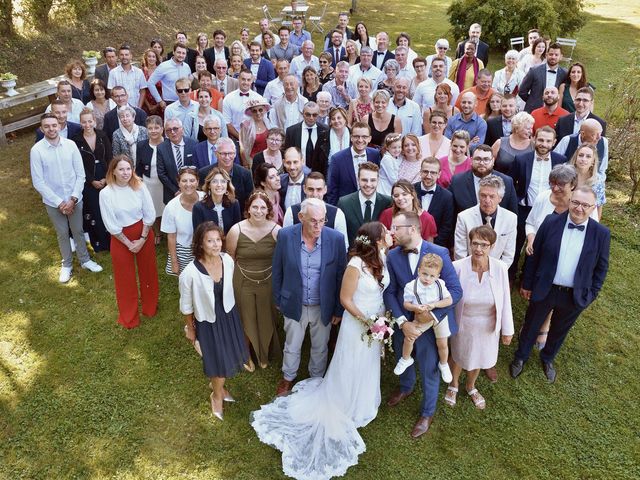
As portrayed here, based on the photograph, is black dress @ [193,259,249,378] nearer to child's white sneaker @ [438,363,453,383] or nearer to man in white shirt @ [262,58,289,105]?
child's white sneaker @ [438,363,453,383]

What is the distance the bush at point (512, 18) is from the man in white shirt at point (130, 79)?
10923mm

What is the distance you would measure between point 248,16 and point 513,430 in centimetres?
1956

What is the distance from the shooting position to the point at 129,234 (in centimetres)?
576

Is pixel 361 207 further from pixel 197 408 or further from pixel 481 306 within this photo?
pixel 197 408

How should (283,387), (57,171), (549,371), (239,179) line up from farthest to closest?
1. (57,171)
2. (239,179)
3. (549,371)
4. (283,387)

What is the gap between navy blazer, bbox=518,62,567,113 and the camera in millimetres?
8094

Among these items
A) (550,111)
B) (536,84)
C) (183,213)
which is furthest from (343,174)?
(536,84)

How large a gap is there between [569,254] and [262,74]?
6611 millimetres

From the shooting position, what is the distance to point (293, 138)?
264 inches

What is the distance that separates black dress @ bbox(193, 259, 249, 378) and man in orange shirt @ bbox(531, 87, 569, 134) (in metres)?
5.03

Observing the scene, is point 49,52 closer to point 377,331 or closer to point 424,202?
point 424,202

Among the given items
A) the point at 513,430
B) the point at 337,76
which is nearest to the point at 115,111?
the point at 337,76

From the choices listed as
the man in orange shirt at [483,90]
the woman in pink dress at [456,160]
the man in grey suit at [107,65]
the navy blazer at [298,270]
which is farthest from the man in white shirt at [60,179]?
the man in orange shirt at [483,90]

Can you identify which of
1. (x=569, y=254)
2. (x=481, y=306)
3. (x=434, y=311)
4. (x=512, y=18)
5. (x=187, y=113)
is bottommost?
(x=481, y=306)
